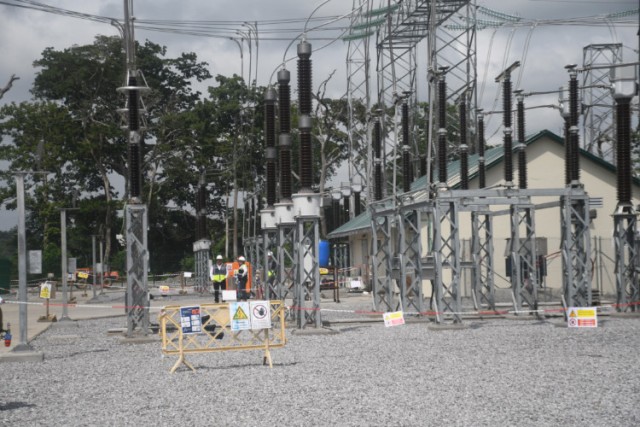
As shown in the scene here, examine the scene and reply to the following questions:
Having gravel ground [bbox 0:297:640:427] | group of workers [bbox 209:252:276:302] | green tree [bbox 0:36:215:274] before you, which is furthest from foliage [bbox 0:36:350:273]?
gravel ground [bbox 0:297:640:427]

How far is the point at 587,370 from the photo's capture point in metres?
15.2

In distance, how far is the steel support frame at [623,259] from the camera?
2677 centimetres

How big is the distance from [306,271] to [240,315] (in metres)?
8.39

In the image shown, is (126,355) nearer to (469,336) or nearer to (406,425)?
(469,336)

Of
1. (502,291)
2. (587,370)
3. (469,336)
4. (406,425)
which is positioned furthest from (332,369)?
(502,291)

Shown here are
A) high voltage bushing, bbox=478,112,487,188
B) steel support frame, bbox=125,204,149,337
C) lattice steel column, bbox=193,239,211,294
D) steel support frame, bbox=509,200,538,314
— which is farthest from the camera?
lattice steel column, bbox=193,239,211,294

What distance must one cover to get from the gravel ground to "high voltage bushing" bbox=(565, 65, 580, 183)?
524cm

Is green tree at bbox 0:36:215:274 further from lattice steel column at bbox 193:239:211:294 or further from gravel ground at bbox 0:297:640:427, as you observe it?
gravel ground at bbox 0:297:640:427

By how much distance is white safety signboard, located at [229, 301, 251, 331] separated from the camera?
17203 mm

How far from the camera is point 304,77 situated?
81.4 feet

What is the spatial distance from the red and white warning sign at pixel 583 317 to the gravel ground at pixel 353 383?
94 centimetres

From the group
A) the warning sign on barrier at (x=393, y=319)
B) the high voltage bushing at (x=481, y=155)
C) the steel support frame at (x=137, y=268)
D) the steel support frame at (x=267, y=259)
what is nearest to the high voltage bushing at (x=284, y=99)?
the steel support frame at (x=267, y=259)

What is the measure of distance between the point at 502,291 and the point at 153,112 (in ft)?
150

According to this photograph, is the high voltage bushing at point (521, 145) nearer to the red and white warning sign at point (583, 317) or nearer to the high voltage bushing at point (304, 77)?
the red and white warning sign at point (583, 317)
